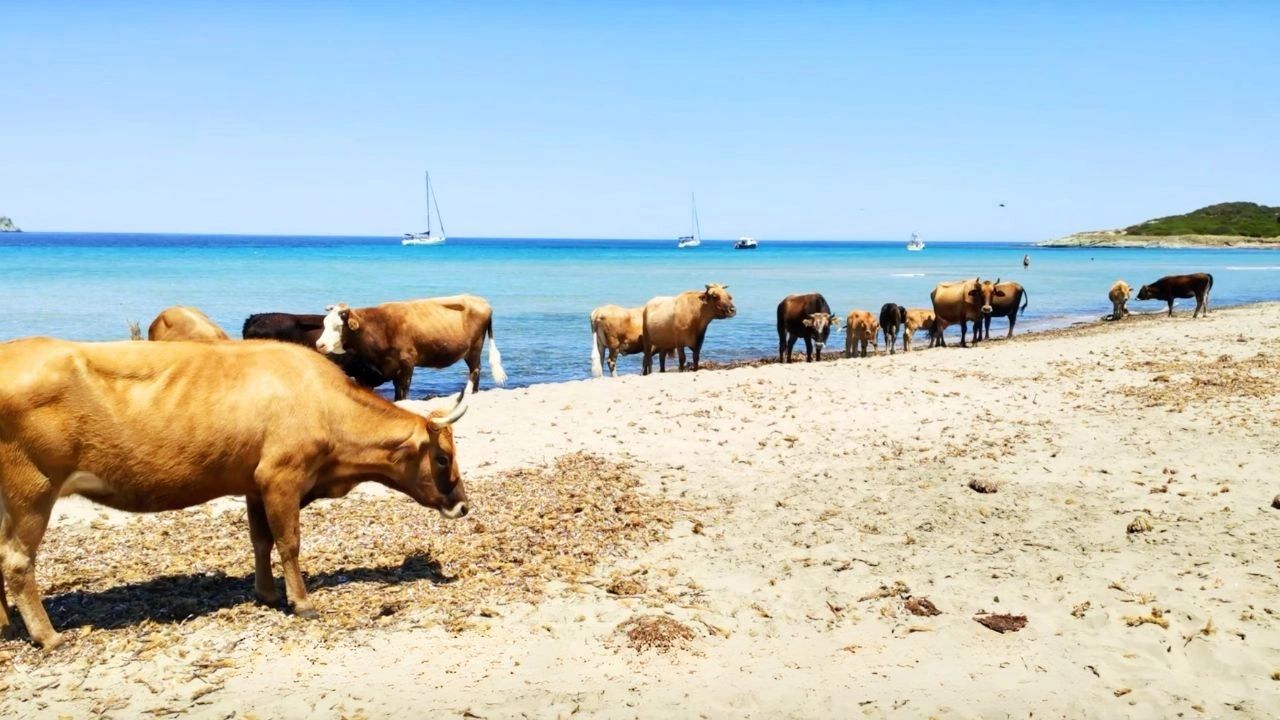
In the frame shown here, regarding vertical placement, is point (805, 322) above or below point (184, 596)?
above

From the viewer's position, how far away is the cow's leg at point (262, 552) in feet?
19.3

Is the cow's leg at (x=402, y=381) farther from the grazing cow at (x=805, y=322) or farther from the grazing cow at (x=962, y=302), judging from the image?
the grazing cow at (x=962, y=302)

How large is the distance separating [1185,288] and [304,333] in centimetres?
3193

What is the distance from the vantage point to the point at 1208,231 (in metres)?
144

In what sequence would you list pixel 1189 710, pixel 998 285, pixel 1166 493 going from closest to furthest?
pixel 1189 710 → pixel 1166 493 → pixel 998 285

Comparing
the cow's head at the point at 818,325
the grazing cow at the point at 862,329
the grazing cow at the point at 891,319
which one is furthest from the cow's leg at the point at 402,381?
the grazing cow at the point at 891,319

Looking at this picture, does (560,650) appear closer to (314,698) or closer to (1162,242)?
(314,698)

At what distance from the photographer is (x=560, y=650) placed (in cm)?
548

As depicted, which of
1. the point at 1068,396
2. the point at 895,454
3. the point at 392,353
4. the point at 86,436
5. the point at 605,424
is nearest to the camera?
the point at 86,436

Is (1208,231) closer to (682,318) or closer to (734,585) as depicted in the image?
(682,318)

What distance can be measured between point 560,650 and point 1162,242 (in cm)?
16796

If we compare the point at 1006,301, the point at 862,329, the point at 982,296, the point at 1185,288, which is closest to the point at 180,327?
the point at 862,329

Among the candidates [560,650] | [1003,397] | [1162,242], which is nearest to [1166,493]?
[1003,397]

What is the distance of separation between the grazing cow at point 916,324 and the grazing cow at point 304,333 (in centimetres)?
1656
